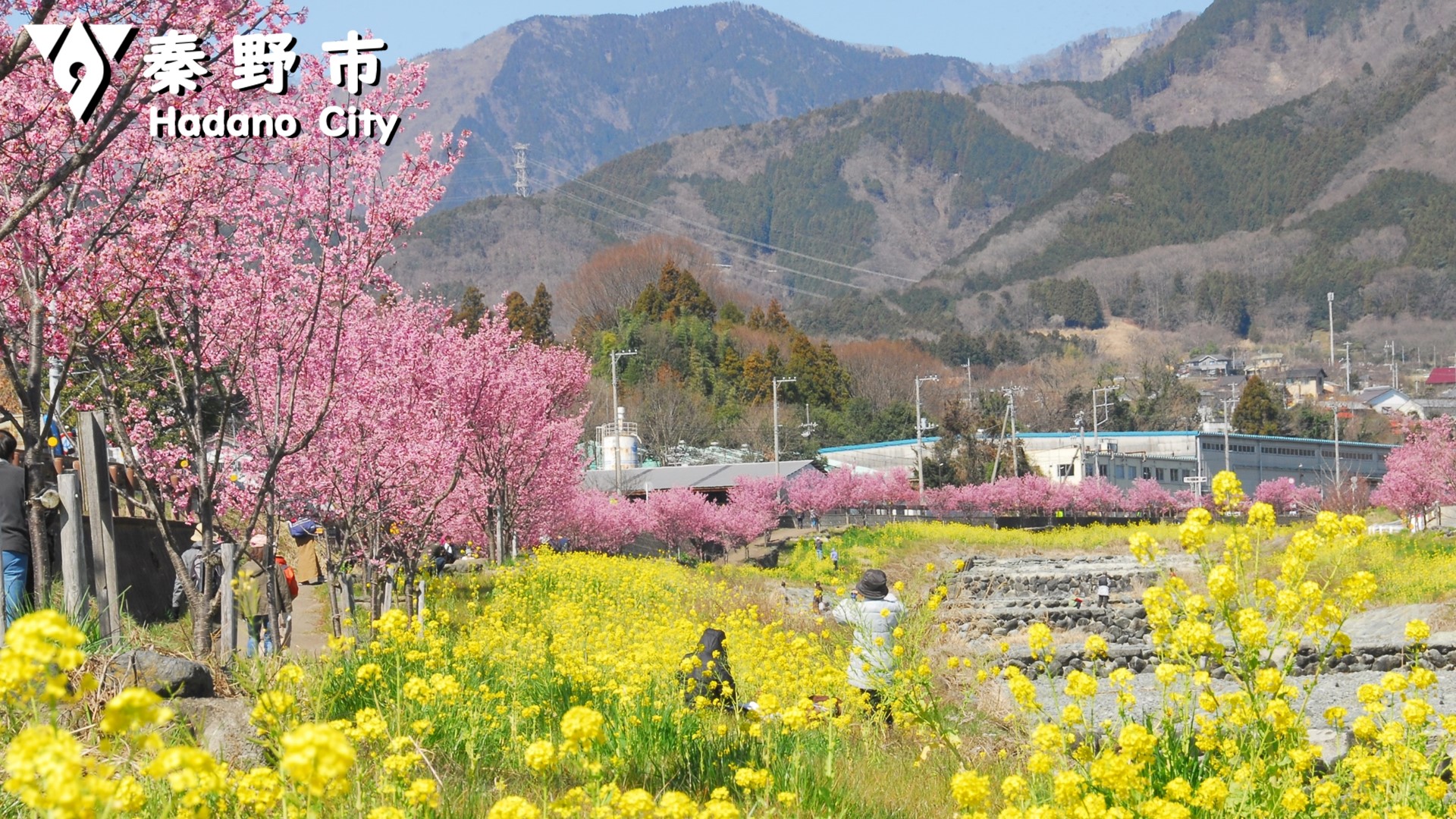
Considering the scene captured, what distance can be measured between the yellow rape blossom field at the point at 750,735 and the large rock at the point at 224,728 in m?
0.13

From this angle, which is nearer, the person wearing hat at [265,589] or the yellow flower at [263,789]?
the yellow flower at [263,789]

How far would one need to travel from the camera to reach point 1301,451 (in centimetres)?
8938

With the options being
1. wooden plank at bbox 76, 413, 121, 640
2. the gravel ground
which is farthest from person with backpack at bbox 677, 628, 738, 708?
the gravel ground

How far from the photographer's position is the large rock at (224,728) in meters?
5.07

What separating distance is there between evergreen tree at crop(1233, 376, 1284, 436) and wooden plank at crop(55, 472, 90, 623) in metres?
93.8

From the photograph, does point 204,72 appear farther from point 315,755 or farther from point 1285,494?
point 1285,494

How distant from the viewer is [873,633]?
7.80 metres

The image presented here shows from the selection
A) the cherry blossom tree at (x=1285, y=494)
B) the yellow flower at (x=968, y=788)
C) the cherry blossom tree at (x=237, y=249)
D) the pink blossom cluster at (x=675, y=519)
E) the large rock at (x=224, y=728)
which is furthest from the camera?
the cherry blossom tree at (x=1285, y=494)

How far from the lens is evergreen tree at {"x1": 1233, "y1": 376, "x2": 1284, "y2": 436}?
92250mm

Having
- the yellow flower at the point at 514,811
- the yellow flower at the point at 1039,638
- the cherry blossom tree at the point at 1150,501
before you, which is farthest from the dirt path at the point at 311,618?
the cherry blossom tree at the point at 1150,501

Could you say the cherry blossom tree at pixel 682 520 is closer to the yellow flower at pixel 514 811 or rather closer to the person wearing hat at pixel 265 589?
the person wearing hat at pixel 265 589

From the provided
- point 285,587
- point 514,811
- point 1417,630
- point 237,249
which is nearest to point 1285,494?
point 285,587

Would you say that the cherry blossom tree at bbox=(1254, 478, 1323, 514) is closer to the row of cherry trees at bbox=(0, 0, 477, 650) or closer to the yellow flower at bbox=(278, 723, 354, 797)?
the row of cherry trees at bbox=(0, 0, 477, 650)

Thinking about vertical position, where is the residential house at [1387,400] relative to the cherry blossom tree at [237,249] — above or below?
below
